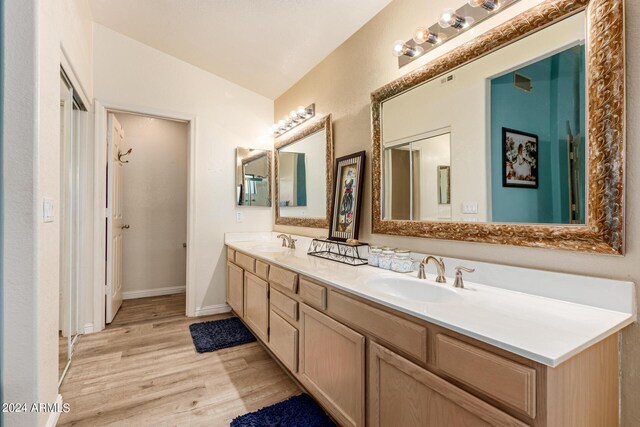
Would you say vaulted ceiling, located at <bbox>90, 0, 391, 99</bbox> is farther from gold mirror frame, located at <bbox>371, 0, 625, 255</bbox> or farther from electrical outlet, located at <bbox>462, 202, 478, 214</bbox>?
electrical outlet, located at <bbox>462, 202, 478, 214</bbox>

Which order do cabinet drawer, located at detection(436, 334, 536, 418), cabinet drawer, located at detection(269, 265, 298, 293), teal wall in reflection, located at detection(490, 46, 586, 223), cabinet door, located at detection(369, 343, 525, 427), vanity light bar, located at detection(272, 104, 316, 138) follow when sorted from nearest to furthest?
cabinet drawer, located at detection(436, 334, 536, 418) < cabinet door, located at detection(369, 343, 525, 427) < teal wall in reflection, located at detection(490, 46, 586, 223) < cabinet drawer, located at detection(269, 265, 298, 293) < vanity light bar, located at detection(272, 104, 316, 138)

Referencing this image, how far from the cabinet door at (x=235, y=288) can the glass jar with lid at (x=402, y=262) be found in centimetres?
155

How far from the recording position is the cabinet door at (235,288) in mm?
2799

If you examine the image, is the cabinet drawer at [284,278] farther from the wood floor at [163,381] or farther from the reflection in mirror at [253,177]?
the reflection in mirror at [253,177]

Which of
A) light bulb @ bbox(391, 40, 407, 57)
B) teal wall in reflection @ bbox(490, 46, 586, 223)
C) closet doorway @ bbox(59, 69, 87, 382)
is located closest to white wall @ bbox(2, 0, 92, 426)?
closet doorway @ bbox(59, 69, 87, 382)

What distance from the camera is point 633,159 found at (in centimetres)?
101

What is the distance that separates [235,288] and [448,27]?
2.64 m

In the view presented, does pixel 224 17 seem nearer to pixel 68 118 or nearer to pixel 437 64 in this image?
pixel 68 118

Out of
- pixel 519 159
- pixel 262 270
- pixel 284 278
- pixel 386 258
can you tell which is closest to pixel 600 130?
pixel 519 159

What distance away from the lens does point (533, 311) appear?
1049 millimetres

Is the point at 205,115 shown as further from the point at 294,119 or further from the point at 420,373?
the point at 420,373

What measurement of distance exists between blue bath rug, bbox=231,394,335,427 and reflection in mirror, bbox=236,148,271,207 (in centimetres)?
215

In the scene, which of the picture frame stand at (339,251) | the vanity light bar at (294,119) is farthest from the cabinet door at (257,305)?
the vanity light bar at (294,119)

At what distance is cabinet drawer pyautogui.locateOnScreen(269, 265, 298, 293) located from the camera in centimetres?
183
